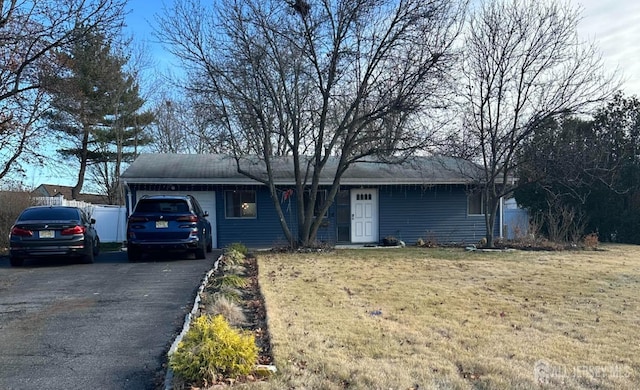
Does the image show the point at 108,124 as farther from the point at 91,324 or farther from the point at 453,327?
the point at 453,327

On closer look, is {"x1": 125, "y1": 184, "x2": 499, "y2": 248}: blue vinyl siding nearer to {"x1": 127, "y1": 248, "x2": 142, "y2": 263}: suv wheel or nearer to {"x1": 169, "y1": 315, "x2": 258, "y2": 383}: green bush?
{"x1": 127, "y1": 248, "x2": 142, "y2": 263}: suv wheel

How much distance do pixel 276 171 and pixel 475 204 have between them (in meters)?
8.02

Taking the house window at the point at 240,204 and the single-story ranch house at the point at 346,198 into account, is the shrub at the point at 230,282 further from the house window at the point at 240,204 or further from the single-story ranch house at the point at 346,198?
the house window at the point at 240,204

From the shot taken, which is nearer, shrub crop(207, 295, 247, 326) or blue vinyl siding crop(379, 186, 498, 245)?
shrub crop(207, 295, 247, 326)

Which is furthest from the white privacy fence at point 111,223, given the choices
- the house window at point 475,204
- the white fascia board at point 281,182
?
the house window at point 475,204

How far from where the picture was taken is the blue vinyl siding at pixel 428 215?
1867cm

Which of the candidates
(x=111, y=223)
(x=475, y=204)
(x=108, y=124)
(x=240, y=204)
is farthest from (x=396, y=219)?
(x=108, y=124)

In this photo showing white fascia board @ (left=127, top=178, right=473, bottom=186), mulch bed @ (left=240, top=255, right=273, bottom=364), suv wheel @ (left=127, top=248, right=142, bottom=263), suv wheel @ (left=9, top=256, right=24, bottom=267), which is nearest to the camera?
mulch bed @ (left=240, top=255, right=273, bottom=364)

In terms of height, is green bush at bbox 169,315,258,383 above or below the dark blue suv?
below

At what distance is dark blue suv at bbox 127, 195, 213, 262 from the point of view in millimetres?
11055

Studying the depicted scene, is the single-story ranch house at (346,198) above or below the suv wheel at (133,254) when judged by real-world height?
above

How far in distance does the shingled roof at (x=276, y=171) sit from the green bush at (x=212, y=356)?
1246 centimetres

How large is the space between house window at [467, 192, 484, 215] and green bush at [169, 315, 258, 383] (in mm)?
16536

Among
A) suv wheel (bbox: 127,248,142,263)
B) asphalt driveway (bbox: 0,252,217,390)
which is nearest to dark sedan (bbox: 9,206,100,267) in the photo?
asphalt driveway (bbox: 0,252,217,390)
